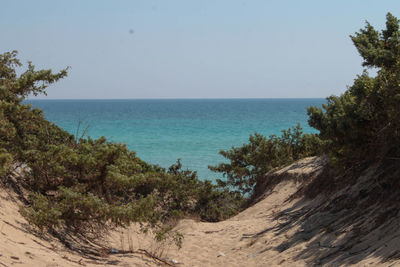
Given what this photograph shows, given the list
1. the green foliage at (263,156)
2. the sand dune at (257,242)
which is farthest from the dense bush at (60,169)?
the green foliage at (263,156)

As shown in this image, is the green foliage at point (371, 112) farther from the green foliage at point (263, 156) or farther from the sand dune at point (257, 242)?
the green foliage at point (263, 156)

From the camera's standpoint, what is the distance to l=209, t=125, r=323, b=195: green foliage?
18031mm

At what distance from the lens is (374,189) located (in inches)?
382

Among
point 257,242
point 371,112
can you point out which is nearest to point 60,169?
point 257,242

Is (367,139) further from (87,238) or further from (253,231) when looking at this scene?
(87,238)

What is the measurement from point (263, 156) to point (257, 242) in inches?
331

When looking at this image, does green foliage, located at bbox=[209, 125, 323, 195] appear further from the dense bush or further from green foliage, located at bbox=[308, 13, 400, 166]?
the dense bush

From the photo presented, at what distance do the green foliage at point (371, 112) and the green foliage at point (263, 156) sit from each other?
6499mm

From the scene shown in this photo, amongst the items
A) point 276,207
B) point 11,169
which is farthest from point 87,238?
point 276,207

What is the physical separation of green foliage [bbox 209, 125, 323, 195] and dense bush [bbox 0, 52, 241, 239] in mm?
8379

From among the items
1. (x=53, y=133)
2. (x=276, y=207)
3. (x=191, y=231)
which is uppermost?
(x=53, y=133)

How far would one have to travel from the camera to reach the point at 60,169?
9.48 metres

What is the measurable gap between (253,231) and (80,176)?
4.71 metres

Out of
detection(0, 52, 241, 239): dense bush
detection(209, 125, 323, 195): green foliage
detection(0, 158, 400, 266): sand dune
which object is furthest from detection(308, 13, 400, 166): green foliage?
detection(209, 125, 323, 195): green foliage
